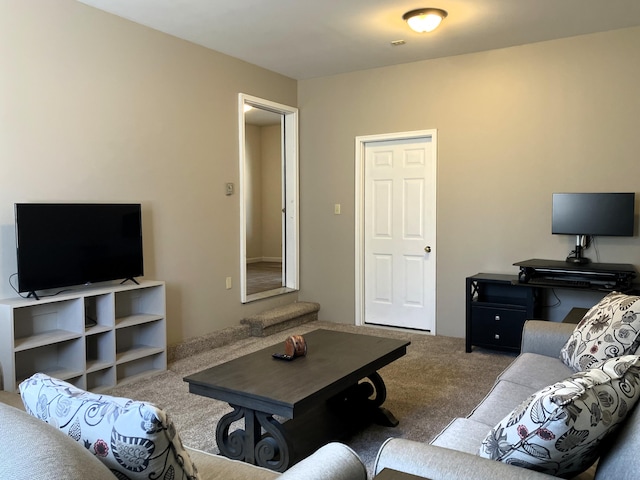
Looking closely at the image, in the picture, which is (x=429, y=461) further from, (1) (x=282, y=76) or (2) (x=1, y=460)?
(1) (x=282, y=76)

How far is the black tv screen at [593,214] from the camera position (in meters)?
4.25

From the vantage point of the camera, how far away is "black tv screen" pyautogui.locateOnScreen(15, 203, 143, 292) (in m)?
3.33


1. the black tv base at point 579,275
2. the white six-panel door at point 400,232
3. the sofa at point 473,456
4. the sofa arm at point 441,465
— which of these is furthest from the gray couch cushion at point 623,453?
the white six-panel door at point 400,232

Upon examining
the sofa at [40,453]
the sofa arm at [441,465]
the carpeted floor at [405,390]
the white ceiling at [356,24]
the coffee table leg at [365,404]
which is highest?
the white ceiling at [356,24]

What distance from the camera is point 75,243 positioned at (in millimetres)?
3584

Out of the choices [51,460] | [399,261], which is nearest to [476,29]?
[399,261]

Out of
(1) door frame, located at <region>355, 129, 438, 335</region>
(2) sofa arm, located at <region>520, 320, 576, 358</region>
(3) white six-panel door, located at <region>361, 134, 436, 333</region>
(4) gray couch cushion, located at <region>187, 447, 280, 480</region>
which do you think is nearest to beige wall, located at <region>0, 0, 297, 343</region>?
(1) door frame, located at <region>355, 129, 438, 335</region>

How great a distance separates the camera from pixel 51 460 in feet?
2.92

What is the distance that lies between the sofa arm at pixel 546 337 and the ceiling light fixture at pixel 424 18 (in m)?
2.29

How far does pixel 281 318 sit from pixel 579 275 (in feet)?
9.07

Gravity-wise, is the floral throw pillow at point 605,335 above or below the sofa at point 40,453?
below

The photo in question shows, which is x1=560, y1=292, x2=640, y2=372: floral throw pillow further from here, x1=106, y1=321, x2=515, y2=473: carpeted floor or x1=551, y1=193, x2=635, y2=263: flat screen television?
x1=551, y1=193, x2=635, y2=263: flat screen television

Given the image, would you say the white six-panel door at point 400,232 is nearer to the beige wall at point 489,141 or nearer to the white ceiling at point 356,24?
the beige wall at point 489,141

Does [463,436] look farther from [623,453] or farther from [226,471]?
[226,471]
